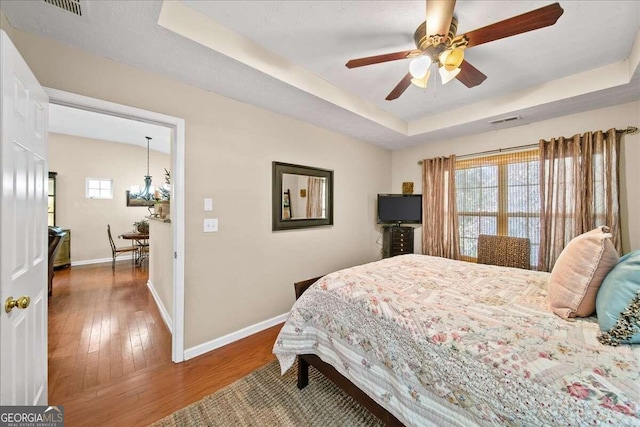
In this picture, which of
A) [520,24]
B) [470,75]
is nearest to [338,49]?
[470,75]

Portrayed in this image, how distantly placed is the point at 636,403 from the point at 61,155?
26.2 ft

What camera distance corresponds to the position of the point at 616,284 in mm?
1017

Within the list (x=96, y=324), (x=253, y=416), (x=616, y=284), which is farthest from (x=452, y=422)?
(x=96, y=324)

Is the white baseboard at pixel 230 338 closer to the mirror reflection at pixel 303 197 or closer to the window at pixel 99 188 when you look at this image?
the mirror reflection at pixel 303 197

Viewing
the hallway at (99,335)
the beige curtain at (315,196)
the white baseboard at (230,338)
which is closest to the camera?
the hallway at (99,335)

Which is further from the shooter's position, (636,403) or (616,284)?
(616,284)

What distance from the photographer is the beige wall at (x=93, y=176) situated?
16.7 feet

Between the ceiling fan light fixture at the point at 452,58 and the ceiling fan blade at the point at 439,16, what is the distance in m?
0.12

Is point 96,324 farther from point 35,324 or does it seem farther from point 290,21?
point 290,21

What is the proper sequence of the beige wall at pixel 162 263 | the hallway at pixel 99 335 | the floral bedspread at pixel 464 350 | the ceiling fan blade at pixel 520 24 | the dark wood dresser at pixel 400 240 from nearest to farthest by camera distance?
the floral bedspread at pixel 464 350 < the ceiling fan blade at pixel 520 24 < the hallway at pixel 99 335 < the beige wall at pixel 162 263 < the dark wood dresser at pixel 400 240

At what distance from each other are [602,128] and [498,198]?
43.4 inches

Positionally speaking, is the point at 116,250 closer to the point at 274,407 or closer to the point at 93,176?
the point at 93,176

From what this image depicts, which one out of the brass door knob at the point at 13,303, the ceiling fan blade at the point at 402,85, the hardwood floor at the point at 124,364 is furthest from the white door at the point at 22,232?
the ceiling fan blade at the point at 402,85

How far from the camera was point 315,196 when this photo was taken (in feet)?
10.2
